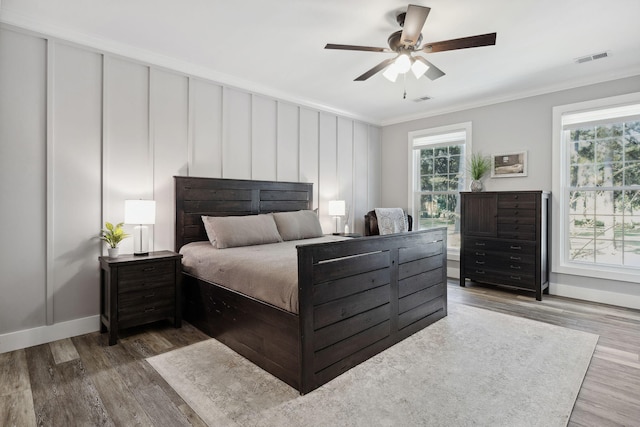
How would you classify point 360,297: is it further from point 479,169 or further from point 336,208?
point 479,169

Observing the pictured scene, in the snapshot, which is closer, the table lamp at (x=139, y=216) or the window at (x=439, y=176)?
the table lamp at (x=139, y=216)

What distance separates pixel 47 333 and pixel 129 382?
1290 millimetres

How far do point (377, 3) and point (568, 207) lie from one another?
3665mm

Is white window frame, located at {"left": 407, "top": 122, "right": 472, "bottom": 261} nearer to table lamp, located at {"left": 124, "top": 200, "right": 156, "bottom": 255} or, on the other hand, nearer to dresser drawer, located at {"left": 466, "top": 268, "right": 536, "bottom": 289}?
dresser drawer, located at {"left": 466, "top": 268, "right": 536, "bottom": 289}

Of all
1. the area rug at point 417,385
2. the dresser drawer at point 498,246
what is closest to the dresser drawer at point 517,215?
the dresser drawer at point 498,246

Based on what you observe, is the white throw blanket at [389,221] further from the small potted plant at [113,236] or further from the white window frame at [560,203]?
the small potted plant at [113,236]

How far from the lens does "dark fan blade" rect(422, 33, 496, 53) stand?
242 cm

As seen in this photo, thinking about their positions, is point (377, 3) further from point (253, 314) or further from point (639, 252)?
point (639, 252)

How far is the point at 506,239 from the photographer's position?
14.5 ft

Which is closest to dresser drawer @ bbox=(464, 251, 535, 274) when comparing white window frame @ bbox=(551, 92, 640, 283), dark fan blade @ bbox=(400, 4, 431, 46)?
white window frame @ bbox=(551, 92, 640, 283)

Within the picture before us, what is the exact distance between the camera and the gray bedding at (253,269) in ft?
7.16

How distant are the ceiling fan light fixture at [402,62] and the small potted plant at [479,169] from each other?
2578mm

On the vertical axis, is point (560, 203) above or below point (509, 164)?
below

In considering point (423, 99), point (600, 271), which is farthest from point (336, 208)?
point (600, 271)
